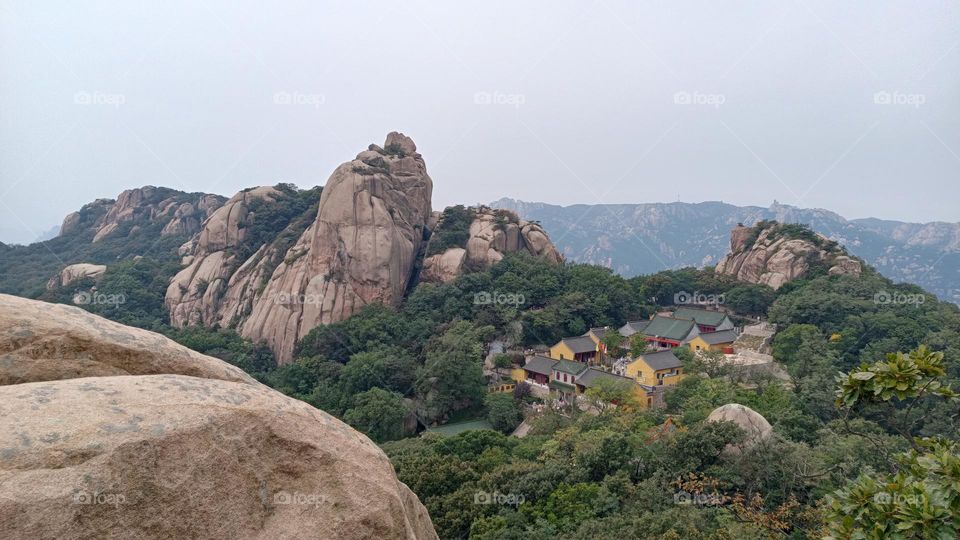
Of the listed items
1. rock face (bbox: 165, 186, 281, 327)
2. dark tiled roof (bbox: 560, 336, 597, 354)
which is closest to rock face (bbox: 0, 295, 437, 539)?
dark tiled roof (bbox: 560, 336, 597, 354)

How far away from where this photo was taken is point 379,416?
19312mm

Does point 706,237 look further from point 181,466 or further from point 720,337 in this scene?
point 181,466

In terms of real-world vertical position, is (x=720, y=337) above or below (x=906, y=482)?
below

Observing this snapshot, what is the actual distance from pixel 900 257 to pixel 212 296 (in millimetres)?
137590

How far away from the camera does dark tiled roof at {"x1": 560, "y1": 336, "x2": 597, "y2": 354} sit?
24641 millimetres

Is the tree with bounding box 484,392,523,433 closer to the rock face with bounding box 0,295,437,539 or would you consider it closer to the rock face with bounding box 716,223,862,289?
the rock face with bounding box 0,295,437,539

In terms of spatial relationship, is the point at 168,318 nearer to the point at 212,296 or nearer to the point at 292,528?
the point at 212,296

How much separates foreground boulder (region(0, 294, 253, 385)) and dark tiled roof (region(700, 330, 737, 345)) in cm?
2518

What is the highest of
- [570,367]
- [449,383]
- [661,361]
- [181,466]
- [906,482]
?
[181,466]

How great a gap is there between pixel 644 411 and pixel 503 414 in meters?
5.24

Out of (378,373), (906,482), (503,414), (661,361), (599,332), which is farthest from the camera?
(599,332)

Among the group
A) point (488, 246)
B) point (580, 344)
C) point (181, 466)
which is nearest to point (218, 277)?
point (488, 246)

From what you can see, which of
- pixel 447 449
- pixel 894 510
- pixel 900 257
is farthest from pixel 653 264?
pixel 894 510

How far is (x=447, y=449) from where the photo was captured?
14.8m
